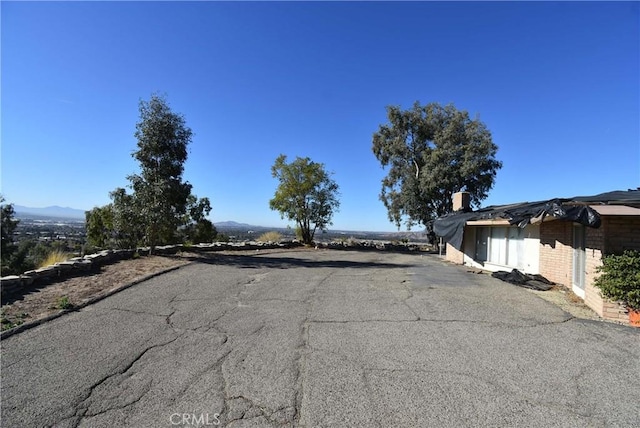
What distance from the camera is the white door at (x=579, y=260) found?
778 cm

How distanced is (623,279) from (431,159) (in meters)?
17.4

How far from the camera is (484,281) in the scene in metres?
10.4

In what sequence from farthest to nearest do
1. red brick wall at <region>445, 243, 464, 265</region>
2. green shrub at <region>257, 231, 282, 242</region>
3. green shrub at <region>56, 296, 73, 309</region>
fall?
green shrub at <region>257, 231, 282, 242</region> < red brick wall at <region>445, 243, 464, 265</region> < green shrub at <region>56, 296, 73, 309</region>

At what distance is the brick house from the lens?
6.20 m

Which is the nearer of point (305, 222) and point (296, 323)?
point (296, 323)

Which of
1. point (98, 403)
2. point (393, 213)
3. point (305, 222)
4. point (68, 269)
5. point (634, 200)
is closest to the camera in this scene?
point (98, 403)

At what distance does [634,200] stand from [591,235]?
0.95 metres

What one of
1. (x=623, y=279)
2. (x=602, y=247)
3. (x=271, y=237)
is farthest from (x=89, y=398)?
(x=271, y=237)

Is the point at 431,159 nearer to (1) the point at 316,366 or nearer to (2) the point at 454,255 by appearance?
(2) the point at 454,255

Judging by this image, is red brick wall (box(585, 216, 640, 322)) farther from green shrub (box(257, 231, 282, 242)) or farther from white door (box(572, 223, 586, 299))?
green shrub (box(257, 231, 282, 242))

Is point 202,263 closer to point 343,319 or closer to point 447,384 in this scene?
point 343,319

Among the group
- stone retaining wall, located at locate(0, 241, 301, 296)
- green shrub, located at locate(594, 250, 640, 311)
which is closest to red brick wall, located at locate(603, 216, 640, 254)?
green shrub, located at locate(594, 250, 640, 311)

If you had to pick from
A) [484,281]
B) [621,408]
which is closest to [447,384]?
[621,408]

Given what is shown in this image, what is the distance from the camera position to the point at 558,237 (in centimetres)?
949
